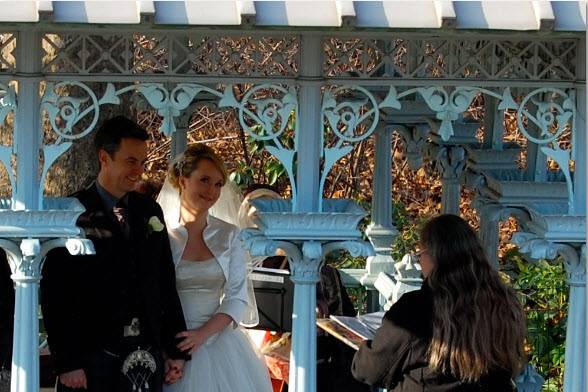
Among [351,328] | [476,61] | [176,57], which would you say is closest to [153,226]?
[176,57]

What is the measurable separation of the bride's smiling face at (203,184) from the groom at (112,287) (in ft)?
1.10

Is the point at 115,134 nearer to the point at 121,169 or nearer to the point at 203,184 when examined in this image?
the point at 121,169

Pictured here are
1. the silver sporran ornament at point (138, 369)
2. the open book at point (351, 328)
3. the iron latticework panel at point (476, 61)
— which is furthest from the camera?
the open book at point (351, 328)

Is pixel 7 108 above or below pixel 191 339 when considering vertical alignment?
above

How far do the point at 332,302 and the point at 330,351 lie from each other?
15.3 inches

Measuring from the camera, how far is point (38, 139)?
6.34m

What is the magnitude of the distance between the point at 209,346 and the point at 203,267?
1.28ft

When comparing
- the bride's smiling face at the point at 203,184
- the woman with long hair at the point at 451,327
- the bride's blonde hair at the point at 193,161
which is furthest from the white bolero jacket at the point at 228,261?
the woman with long hair at the point at 451,327

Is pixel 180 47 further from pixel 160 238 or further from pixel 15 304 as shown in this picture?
pixel 15 304

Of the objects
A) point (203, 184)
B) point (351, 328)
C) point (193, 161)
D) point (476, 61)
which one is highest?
point (476, 61)

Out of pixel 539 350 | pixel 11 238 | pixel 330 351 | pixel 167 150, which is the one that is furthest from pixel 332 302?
pixel 167 150

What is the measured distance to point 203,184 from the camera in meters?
6.80

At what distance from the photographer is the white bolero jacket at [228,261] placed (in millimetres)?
6812

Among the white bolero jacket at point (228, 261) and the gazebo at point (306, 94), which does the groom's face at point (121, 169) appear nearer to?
the gazebo at point (306, 94)
